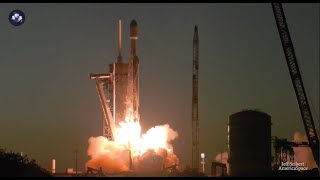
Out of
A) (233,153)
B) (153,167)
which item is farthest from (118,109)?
(233,153)

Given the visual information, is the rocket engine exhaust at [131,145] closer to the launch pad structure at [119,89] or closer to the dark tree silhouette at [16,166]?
the launch pad structure at [119,89]

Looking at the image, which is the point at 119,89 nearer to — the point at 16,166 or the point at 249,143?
the point at 249,143

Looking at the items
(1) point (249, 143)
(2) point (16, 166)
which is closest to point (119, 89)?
(1) point (249, 143)

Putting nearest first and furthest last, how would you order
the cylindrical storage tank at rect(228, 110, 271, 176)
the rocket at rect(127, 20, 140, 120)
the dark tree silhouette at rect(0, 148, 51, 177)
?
the dark tree silhouette at rect(0, 148, 51, 177) < the cylindrical storage tank at rect(228, 110, 271, 176) < the rocket at rect(127, 20, 140, 120)

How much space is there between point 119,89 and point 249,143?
2597cm

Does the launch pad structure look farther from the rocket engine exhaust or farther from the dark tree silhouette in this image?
the dark tree silhouette

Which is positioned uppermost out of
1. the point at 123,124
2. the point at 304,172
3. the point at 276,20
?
the point at 276,20

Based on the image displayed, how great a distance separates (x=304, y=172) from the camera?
139750 mm

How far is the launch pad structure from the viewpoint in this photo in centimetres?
14500

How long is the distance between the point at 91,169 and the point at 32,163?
157 feet

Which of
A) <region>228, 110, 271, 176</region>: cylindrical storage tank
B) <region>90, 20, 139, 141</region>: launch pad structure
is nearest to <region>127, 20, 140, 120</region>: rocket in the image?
<region>90, 20, 139, 141</region>: launch pad structure

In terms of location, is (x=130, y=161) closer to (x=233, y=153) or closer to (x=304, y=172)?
(x=233, y=153)

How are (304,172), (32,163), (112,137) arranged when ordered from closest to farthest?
(32,163) < (304,172) < (112,137)

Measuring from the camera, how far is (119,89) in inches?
5787
